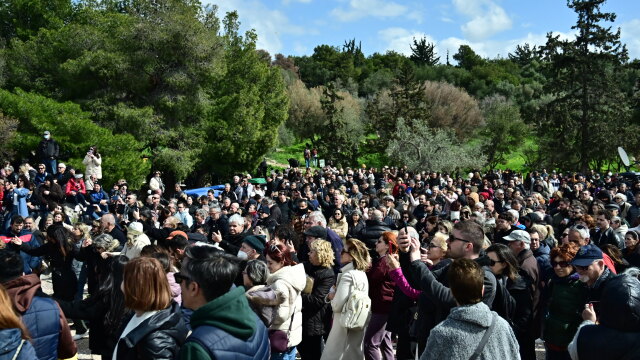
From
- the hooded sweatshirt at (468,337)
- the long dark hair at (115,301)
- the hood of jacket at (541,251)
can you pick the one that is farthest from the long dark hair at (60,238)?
the hood of jacket at (541,251)

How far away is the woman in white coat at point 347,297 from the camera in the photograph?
5.08 meters

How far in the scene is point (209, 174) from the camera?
30.0 m

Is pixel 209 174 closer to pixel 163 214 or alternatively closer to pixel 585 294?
pixel 163 214

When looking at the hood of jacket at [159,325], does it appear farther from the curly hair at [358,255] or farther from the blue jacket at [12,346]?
the curly hair at [358,255]

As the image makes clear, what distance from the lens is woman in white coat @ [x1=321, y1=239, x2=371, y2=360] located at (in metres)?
5.08

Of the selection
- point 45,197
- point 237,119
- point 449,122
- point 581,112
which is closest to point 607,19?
point 581,112

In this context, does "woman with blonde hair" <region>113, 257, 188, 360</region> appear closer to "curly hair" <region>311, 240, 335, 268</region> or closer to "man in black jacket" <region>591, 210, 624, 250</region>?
"curly hair" <region>311, 240, 335, 268</region>

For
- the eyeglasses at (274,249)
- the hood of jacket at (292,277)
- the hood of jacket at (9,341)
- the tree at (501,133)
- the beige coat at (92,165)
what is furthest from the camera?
the tree at (501,133)

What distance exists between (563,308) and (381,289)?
1.68m

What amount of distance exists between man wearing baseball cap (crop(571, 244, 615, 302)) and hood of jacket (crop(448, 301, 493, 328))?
6.76 ft

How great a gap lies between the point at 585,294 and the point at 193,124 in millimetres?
22713

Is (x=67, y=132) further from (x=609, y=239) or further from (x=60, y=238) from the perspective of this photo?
(x=609, y=239)

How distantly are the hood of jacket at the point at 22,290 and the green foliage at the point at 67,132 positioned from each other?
18602 mm

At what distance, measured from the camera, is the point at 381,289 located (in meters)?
5.53
